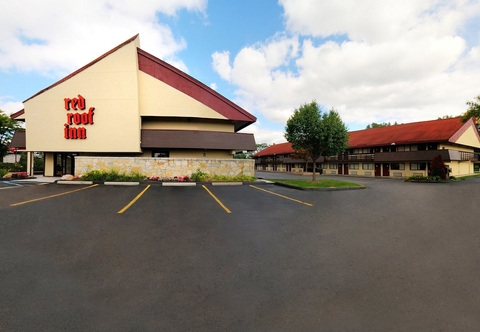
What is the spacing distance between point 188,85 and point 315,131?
42.3 feet

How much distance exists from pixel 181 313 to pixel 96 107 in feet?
70.1

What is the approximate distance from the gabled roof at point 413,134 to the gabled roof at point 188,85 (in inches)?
1058

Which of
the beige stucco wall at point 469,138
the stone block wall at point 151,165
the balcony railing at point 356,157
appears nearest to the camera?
the stone block wall at point 151,165

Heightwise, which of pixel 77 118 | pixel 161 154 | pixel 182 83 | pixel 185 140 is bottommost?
pixel 161 154

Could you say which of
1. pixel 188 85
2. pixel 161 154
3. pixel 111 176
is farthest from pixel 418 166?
pixel 111 176

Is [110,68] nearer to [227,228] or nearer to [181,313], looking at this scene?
[227,228]

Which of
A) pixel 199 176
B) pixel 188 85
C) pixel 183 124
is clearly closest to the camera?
pixel 199 176

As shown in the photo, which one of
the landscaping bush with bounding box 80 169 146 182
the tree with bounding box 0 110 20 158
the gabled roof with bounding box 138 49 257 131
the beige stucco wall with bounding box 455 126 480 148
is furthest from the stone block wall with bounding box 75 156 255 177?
the beige stucco wall with bounding box 455 126 480 148

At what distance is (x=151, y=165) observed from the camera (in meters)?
18.2

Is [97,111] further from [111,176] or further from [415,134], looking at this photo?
[415,134]

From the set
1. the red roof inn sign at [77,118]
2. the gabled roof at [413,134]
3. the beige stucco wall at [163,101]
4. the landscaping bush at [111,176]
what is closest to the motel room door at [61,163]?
the red roof inn sign at [77,118]

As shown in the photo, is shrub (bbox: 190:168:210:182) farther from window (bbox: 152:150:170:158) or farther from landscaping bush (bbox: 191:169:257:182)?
window (bbox: 152:150:170:158)

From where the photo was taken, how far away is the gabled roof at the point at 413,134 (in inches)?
1227

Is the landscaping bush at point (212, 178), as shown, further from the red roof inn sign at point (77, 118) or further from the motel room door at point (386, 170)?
the motel room door at point (386, 170)
